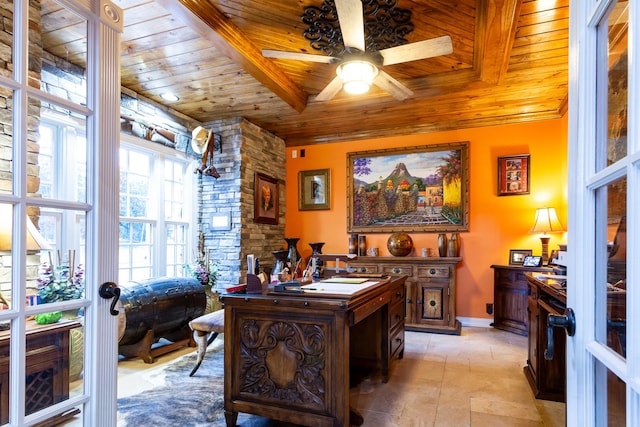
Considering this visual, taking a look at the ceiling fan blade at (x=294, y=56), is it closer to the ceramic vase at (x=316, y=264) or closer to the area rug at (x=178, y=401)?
the ceramic vase at (x=316, y=264)

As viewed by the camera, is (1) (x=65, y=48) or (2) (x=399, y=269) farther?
(2) (x=399, y=269)

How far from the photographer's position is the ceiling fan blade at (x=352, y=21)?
1959mm

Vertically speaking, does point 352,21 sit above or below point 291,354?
above

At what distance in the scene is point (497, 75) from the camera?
136 inches

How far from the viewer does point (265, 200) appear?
16.7 ft

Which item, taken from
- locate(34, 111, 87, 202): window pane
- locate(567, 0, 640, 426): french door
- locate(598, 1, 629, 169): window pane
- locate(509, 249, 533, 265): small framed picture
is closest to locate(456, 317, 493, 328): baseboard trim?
locate(509, 249, 533, 265): small framed picture

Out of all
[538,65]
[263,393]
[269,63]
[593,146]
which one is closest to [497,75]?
[538,65]

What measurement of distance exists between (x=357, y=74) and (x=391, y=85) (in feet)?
1.37

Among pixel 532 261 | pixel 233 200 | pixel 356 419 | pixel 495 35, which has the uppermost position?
pixel 495 35

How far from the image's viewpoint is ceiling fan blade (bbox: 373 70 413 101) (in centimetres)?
278

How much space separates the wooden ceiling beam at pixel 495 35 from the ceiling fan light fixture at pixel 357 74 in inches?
34.1

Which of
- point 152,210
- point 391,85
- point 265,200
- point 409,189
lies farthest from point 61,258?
point 409,189

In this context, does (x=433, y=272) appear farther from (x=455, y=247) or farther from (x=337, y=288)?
(x=337, y=288)

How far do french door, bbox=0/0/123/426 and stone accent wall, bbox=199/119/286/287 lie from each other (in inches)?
124
